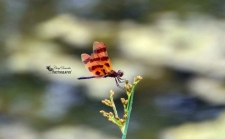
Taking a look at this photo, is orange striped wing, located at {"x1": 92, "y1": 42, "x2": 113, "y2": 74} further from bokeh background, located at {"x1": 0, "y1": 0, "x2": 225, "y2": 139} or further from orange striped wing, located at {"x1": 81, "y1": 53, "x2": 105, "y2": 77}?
bokeh background, located at {"x1": 0, "y1": 0, "x2": 225, "y2": 139}

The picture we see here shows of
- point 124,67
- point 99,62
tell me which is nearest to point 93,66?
point 99,62

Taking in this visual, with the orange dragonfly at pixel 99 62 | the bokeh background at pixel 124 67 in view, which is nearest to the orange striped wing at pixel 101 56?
the orange dragonfly at pixel 99 62

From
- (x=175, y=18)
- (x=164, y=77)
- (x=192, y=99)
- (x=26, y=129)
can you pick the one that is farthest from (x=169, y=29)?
(x=26, y=129)

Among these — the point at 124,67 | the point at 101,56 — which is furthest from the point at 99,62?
the point at 124,67

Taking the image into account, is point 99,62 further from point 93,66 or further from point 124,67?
point 124,67

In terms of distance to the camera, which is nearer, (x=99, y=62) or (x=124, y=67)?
(x=99, y=62)

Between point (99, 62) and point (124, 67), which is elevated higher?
point (124, 67)

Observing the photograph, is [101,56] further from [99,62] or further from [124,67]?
[124,67]

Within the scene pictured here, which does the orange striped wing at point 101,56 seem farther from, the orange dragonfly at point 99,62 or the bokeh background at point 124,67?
the bokeh background at point 124,67
